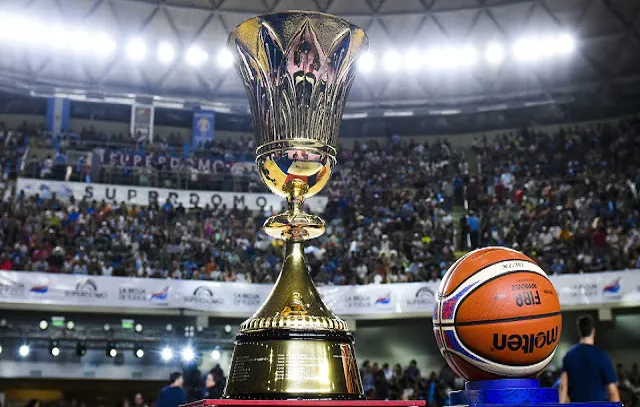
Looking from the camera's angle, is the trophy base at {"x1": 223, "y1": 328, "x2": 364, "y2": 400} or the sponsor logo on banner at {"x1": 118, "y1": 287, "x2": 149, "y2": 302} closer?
the trophy base at {"x1": 223, "y1": 328, "x2": 364, "y2": 400}

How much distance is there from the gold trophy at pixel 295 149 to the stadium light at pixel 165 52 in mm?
24676

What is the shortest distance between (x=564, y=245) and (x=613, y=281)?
1872 millimetres

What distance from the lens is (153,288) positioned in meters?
17.3

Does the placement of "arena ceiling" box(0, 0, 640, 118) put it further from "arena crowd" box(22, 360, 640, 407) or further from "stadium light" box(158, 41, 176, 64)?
"arena crowd" box(22, 360, 640, 407)

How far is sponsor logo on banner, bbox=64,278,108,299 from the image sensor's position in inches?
662

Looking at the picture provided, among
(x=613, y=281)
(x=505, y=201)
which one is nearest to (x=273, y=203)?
(x=505, y=201)

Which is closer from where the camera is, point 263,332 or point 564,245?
point 263,332

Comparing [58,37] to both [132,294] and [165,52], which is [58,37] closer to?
[165,52]

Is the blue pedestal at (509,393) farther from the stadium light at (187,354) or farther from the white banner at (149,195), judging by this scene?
the white banner at (149,195)

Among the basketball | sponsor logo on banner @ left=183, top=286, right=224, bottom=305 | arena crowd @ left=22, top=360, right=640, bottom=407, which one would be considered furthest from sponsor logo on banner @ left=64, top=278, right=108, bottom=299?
the basketball

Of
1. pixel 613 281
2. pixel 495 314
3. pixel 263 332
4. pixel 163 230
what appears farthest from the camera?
pixel 163 230

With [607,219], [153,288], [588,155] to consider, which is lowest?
[153,288]

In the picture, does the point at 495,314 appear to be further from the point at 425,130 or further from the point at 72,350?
the point at 425,130

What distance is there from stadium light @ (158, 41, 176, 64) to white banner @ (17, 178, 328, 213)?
5982 mm
